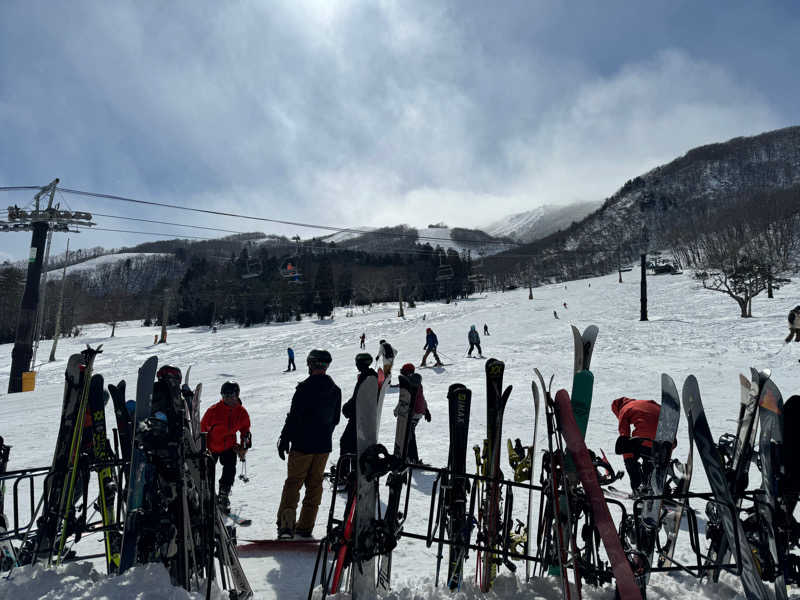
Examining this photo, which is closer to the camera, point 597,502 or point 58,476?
point 597,502

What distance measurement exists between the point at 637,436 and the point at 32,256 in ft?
77.6

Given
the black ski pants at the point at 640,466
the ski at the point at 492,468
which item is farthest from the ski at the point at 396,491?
the black ski pants at the point at 640,466

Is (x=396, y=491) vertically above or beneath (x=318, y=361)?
beneath

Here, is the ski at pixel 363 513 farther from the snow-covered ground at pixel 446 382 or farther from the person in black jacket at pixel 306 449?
the person in black jacket at pixel 306 449

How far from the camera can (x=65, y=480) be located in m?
3.31

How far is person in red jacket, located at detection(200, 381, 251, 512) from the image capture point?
4.79 metres

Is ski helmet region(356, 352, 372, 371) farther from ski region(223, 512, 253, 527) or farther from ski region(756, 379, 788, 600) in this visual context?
ski region(756, 379, 788, 600)

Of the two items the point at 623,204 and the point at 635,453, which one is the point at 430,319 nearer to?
the point at 635,453

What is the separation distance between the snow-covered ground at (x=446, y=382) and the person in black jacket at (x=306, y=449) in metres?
0.37

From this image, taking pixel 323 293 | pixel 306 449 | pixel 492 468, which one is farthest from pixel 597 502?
pixel 323 293

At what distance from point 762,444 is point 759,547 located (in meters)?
0.66

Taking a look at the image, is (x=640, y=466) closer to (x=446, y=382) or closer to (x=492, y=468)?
(x=492, y=468)

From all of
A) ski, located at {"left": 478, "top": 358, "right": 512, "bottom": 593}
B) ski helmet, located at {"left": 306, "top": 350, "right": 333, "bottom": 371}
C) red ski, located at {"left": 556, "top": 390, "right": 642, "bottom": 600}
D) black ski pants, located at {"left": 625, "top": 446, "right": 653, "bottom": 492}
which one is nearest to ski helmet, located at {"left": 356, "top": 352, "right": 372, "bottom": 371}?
ski helmet, located at {"left": 306, "top": 350, "right": 333, "bottom": 371}

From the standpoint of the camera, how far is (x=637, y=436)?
4.16 m
